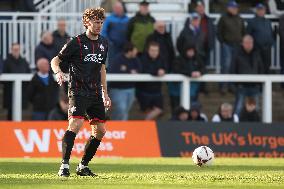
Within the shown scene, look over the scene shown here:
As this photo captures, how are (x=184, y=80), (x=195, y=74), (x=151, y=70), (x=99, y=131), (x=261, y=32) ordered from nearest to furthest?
(x=99, y=131), (x=151, y=70), (x=195, y=74), (x=184, y=80), (x=261, y=32)

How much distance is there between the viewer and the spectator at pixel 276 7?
2916cm

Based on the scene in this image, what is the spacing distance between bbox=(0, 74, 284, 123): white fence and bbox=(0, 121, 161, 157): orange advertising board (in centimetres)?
257

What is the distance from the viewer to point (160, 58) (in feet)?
85.2

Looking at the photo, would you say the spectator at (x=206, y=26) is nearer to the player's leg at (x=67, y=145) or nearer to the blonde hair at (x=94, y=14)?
the blonde hair at (x=94, y=14)

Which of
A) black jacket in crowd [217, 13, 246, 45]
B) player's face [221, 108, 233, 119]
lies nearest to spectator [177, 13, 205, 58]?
black jacket in crowd [217, 13, 246, 45]

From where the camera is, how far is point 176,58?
26484 mm

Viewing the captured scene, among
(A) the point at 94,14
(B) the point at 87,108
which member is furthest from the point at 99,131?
(A) the point at 94,14

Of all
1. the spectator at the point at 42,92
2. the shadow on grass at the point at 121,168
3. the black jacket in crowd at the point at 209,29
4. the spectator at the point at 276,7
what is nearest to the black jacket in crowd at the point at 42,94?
the spectator at the point at 42,92

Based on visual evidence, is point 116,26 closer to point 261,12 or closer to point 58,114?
point 58,114

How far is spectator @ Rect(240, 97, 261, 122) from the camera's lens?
25.9m

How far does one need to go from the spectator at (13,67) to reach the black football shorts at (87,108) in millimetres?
10011

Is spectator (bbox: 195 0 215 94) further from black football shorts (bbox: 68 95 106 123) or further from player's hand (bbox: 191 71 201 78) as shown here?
black football shorts (bbox: 68 95 106 123)

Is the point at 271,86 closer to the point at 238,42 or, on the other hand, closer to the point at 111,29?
the point at 238,42

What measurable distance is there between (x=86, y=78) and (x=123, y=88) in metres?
11.0
